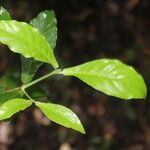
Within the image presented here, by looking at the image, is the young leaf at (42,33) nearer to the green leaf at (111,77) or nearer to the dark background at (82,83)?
the green leaf at (111,77)

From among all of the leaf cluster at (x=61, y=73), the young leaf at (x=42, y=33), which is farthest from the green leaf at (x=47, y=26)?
the leaf cluster at (x=61, y=73)

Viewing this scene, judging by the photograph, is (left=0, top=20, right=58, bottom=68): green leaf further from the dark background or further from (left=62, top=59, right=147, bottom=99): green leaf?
the dark background

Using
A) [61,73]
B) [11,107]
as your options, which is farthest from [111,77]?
[11,107]

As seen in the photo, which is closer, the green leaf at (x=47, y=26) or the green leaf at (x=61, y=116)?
the green leaf at (x=61, y=116)

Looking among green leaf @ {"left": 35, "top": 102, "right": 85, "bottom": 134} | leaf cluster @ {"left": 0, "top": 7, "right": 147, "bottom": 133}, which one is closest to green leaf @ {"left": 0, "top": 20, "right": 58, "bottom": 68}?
leaf cluster @ {"left": 0, "top": 7, "right": 147, "bottom": 133}

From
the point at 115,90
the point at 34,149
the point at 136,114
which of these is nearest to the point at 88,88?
the point at 136,114

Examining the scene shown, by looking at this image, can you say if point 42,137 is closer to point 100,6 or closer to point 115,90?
point 100,6
